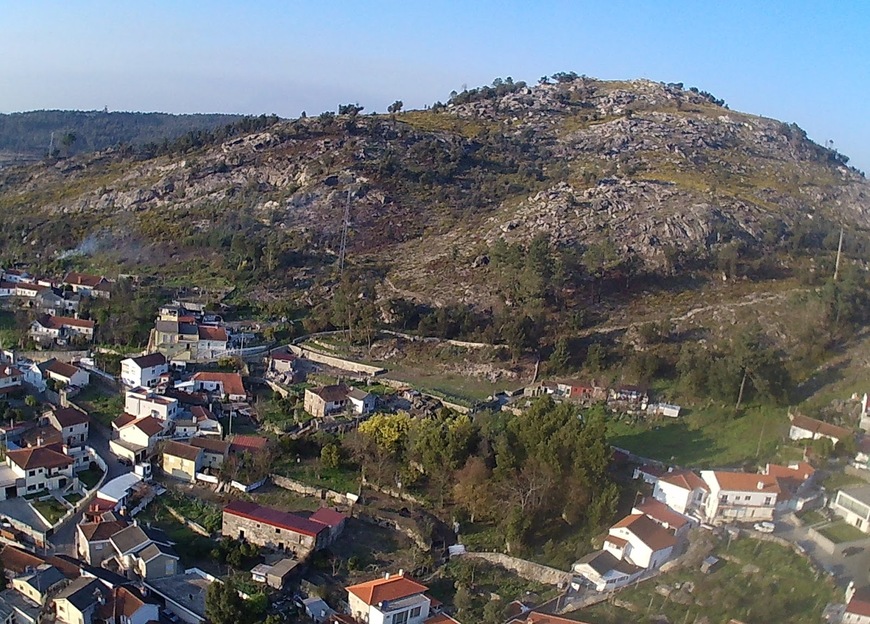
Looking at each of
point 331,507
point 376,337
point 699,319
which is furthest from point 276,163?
point 331,507

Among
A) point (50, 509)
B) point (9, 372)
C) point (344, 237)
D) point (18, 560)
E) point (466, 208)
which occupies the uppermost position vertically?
point (466, 208)

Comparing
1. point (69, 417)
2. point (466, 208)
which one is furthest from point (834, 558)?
point (466, 208)

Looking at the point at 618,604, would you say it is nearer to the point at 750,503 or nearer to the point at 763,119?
the point at 750,503

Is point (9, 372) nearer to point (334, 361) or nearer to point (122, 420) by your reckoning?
point (122, 420)

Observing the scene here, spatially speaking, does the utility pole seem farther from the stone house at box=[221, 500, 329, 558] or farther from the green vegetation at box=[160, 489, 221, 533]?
the green vegetation at box=[160, 489, 221, 533]

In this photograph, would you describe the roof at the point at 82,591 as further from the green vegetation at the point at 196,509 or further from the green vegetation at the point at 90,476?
the green vegetation at the point at 90,476
